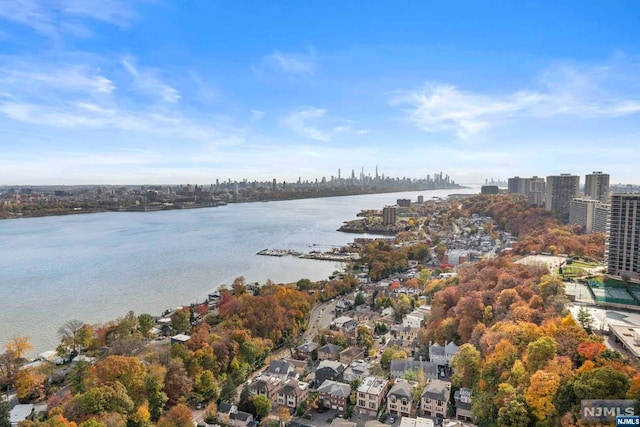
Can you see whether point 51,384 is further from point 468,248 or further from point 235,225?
point 235,225

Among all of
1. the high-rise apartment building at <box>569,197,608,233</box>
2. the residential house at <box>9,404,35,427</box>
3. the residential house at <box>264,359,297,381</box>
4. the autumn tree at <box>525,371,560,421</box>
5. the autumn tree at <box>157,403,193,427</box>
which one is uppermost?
the high-rise apartment building at <box>569,197,608,233</box>

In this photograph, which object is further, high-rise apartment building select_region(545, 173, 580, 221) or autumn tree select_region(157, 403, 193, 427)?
high-rise apartment building select_region(545, 173, 580, 221)

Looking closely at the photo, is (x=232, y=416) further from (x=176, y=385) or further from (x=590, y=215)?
(x=590, y=215)

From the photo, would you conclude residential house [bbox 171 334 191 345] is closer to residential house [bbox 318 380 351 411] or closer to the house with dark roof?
the house with dark roof

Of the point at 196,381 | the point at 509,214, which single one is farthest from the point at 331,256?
the point at 509,214

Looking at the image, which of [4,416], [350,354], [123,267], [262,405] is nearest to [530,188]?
[123,267]

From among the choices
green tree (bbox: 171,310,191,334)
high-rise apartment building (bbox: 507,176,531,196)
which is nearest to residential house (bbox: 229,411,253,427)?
green tree (bbox: 171,310,191,334)

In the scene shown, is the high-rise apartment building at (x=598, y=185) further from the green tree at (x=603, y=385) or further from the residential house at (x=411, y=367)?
the green tree at (x=603, y=385)
